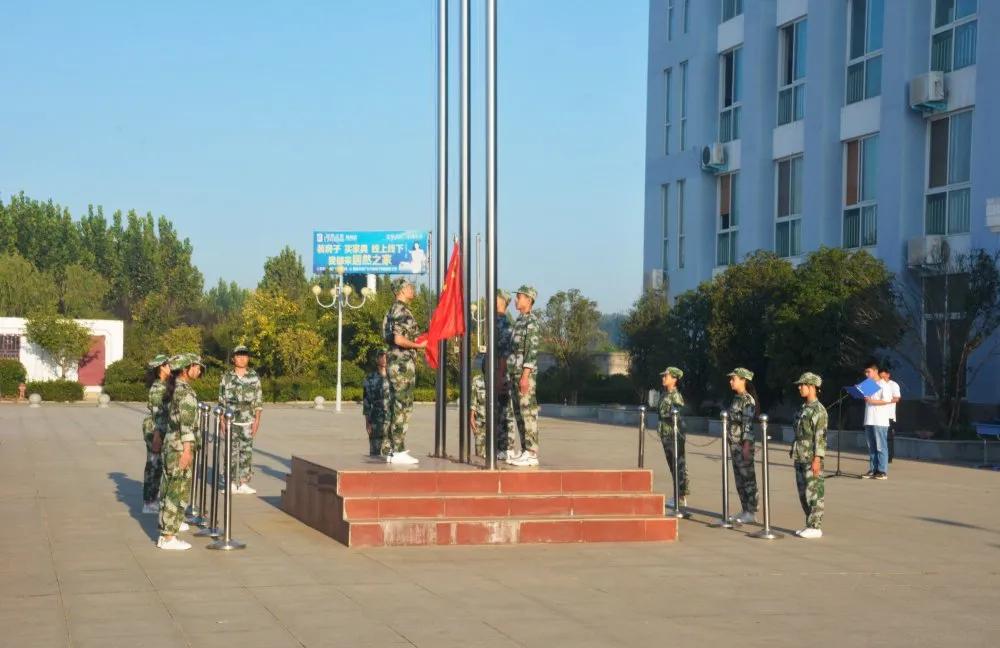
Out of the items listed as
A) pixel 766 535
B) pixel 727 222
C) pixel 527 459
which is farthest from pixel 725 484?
pixel 727 222

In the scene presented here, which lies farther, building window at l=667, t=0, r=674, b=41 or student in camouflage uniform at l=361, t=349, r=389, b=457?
building window at l=667, t=0, r=674, b=41

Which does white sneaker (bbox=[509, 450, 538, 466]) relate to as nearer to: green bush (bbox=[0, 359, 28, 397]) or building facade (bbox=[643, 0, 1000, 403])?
building facade (bbox=[643, 0, 1000, 403])

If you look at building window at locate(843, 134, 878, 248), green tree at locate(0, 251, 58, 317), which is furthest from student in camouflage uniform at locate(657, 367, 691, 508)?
green tree at locate(0, 251, 58, 317)

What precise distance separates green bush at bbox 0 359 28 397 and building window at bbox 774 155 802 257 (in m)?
35.6

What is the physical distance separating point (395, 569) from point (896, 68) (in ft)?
74.1

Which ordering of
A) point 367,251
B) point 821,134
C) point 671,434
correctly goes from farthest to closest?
point 367,251 < point 821,134 < point 671,434

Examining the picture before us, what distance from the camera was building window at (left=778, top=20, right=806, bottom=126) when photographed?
33.6 m

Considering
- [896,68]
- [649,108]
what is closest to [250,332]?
[649,108]

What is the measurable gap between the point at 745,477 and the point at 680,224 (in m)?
26.5

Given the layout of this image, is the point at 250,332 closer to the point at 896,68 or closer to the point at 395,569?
the point at 896,68

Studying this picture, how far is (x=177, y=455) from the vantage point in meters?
11.5

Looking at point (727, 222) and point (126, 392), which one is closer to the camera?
point (727, 222)

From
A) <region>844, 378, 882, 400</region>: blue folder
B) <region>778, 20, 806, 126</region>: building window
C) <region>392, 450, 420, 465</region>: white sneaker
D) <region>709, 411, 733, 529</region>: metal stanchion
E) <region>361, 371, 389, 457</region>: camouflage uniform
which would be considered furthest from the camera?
<region>778, 20, 806, 126</region>: building window

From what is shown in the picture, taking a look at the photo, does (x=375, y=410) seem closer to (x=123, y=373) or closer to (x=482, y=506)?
(x=482, y=506)
